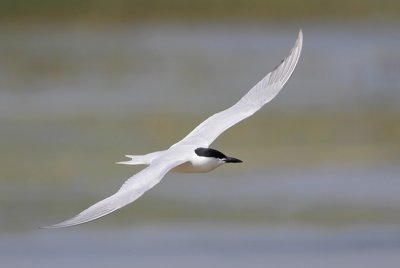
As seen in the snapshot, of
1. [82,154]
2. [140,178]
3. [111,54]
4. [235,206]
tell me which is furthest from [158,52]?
[140,178]

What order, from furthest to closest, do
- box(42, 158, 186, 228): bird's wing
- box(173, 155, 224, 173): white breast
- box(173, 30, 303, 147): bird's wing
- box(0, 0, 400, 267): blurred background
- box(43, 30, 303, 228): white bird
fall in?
box(0, 0, 400, 267): blurred background → box(173, 30, 303, 147): bird's wing → box(173, 155, 224, 173): white breast → box(43, 30, 303, 228): white bird → box(42, 158, 186, 228): bird's wing

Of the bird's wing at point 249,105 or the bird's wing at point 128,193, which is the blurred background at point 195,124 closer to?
the bird's wing at point 249,105

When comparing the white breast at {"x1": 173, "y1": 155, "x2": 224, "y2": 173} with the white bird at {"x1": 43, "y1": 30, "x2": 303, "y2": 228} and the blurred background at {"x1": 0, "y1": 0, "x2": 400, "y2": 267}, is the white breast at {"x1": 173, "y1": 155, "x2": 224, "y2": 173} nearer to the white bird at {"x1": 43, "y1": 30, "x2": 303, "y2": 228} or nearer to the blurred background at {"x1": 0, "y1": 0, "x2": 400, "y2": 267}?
the white bird at {"x1": 43, "y1": 30, "x2": 303, "y2": 228}

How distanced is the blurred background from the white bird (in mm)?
1802

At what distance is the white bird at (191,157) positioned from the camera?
8.88m

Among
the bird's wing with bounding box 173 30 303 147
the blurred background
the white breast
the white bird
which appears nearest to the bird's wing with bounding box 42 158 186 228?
the white bird

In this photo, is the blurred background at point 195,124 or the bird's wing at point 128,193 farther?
the blurred background at point 195,124

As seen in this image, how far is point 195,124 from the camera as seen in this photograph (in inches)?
704

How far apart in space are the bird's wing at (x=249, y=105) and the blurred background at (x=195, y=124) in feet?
5.73

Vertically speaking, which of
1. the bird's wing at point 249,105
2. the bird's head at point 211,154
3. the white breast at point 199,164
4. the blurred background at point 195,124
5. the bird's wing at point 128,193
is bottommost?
the bird's wing at point 128,193

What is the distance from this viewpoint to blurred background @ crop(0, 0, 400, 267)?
1362 centimetres

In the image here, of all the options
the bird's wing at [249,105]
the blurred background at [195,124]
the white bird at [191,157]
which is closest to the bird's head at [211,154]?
the white bird at [191,157]

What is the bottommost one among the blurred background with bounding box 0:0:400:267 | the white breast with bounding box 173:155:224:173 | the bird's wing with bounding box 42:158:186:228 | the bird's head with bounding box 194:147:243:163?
the bird's wing with bounding box 42:158:186:228

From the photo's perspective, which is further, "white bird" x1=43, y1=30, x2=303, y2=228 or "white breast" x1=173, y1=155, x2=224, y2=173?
"white breast" x1=173, y1=155, x2=224, y2=173
